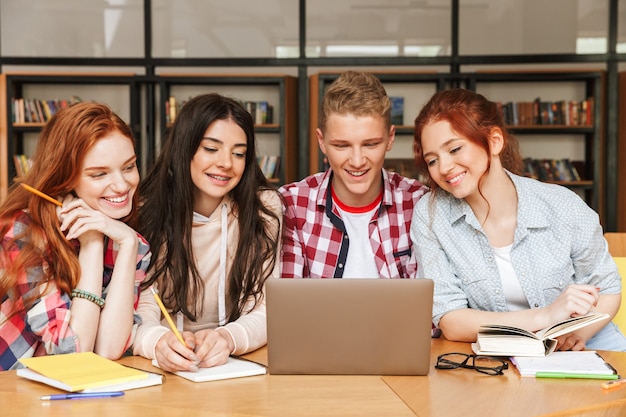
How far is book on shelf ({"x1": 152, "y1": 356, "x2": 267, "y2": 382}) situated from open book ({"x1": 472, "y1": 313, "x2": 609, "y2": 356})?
1.89ft

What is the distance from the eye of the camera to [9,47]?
279 inches

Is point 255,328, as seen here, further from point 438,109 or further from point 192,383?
point 438,109

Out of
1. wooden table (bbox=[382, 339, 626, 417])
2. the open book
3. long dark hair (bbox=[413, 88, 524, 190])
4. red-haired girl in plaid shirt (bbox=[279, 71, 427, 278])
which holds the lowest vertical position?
wooden table (bbox=[382, 339, 626, 417])

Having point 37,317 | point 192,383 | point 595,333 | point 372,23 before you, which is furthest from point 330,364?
point 372,23

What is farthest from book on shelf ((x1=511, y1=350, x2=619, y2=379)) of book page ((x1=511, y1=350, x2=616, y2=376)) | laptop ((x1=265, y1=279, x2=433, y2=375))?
laptop ((x1=265, y1=279, x2=433, y2=375))

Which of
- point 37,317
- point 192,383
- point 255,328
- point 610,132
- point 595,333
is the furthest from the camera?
point 610,132

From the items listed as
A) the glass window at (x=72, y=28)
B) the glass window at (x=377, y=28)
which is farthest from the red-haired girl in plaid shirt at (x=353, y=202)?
the glass window at (x=72, y=28)

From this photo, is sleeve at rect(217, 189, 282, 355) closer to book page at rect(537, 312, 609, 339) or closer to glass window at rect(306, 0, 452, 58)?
book page at rect(537, 312, 609, 339)

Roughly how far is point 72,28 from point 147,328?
578 cm

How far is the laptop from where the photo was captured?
1.64 meters

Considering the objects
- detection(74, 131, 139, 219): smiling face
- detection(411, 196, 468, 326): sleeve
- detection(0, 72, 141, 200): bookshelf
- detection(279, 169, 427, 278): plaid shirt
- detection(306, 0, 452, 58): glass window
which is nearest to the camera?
detection(74, 131, 139, 219): smiling face

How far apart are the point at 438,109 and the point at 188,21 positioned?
522 cm

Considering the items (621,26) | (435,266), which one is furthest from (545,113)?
(435,266)

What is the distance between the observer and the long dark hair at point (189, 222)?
7.59 feet
